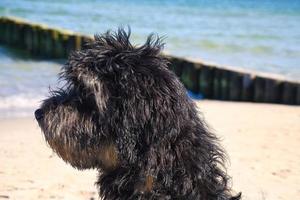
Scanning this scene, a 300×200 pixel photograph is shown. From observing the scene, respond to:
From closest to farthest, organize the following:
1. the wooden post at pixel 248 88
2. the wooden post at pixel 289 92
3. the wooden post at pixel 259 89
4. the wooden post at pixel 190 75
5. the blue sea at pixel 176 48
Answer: the wooden post at pixel 289 92, the blue sea at pixel 176 48, the wooden post at pixel 259 89, the wooden post at pixel 248 88, the wooden post at pixel 190 75

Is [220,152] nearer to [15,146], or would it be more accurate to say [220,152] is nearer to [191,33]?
[15,146]

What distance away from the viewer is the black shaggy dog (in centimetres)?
363

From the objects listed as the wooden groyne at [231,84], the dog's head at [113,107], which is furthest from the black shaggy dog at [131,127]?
the wooden groyne at [231,84]

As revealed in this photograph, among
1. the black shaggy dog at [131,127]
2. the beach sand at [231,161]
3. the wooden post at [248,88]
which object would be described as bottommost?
the beach sand at [231,161]

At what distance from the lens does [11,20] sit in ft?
91.4

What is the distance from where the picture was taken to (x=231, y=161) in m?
8.23

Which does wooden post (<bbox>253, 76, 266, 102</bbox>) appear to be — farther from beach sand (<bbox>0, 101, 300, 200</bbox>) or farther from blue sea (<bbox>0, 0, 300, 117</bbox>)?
blue sea (<bbox>0, 0, 300, 117</bbox>)

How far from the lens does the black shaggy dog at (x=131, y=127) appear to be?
3631mm

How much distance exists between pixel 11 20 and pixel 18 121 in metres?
17.9

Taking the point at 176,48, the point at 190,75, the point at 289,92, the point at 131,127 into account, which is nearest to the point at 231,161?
the point at 131,127

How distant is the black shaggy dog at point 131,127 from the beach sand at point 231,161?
313 cm

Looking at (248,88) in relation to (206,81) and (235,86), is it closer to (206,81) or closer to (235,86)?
(235,86)

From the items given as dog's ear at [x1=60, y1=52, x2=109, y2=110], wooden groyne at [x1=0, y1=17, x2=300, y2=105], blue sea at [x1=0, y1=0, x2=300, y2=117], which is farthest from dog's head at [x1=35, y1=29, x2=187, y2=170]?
wooden groyne at [x1=0, y1=17, x2=300, y2=105]

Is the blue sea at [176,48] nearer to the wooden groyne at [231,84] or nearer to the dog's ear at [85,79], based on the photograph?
the wooden groyne at [231,84]
